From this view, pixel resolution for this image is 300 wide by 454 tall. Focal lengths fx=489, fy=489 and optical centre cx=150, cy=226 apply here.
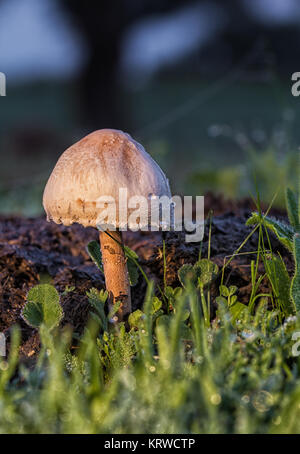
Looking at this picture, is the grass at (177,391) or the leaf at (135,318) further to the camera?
the leaf at (135,318)

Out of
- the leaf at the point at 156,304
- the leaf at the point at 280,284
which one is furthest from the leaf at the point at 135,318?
the leaf at the point at 280,284

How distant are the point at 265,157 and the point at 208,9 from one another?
6792 millimetres

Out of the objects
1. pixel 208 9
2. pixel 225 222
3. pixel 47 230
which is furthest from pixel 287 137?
pixel 208 9

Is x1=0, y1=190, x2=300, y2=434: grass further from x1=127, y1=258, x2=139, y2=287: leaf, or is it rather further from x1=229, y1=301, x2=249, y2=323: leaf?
x1=127, y1=258, x2=139, y2=287: leaf

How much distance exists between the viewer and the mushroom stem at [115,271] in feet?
6.53

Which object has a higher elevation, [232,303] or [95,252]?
[95,252]

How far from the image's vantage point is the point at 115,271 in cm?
200

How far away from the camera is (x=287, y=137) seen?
4809mm

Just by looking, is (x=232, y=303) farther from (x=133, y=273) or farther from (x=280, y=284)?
(x=133, y=273)

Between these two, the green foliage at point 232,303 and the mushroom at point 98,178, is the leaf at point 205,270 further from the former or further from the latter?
the mushroom at point 98,178

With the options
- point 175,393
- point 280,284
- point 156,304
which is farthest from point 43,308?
point 280,284

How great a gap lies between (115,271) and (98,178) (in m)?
0.45

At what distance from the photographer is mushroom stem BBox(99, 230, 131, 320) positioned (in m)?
1.99

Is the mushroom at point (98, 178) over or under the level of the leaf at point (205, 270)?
over
